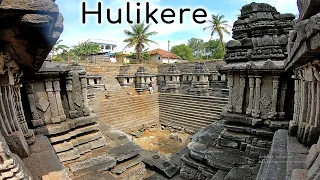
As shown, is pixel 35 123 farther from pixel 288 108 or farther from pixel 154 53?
pixel 154 53

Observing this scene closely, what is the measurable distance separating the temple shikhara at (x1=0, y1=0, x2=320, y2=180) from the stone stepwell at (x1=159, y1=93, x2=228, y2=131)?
484 centimetres

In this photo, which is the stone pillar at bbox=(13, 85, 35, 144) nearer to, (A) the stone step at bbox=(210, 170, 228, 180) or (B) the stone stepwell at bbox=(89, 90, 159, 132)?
(A) the stone step at bbox=(210, 170, 228, 180)

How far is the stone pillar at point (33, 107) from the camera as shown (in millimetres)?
4590

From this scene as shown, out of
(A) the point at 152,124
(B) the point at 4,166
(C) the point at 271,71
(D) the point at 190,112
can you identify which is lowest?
(A) the point at 152,124

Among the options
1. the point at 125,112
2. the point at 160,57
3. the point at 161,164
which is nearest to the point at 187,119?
the point at 125,112

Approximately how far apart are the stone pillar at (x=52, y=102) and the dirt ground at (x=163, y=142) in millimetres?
6113

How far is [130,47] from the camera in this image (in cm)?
2934

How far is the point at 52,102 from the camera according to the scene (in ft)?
16.2

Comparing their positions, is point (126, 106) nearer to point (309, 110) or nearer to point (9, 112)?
point (9, 112)

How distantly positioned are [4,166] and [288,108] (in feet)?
17.2

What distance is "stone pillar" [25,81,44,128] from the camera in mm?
4590

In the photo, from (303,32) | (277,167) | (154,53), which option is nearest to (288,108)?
(277,167)

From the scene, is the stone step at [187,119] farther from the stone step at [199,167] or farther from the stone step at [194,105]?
the stone step at [199,167]

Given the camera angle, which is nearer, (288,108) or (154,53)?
(288,108)
